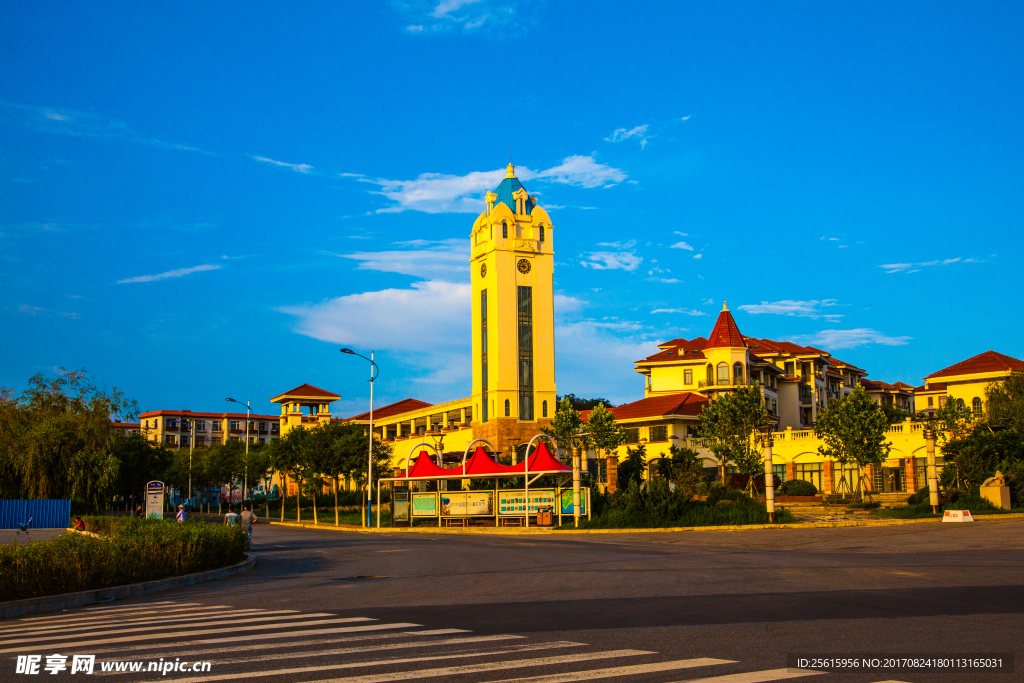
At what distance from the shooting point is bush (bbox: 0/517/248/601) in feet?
47.2

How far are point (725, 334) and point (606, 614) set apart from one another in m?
65.6

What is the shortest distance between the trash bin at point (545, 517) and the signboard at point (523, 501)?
0.63ft

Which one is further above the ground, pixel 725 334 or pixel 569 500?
pixel 725 334

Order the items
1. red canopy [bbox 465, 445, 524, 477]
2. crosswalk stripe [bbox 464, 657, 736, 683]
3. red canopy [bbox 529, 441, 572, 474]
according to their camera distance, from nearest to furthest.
Result: crosswalk stripe [bbox 464, 657, 736, 683], red canopy [bbox 529, 441, 572, 474], red canopy [bbox 465, 445, 524, 477]

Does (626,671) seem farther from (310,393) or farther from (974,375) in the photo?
(310,393)

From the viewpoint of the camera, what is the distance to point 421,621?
11.5 meters

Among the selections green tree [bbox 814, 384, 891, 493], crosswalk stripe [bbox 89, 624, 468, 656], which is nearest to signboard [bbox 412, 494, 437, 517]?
green tree [bbox 814, 384, 891, 493]

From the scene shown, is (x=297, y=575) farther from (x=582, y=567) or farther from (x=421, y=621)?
(x=421, y=621)

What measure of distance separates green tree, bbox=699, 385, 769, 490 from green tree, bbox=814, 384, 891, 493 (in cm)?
433

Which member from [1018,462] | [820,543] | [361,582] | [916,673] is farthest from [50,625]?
[1018,462]

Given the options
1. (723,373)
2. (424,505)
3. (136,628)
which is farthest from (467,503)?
(723,373)

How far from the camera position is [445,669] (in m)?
8.12

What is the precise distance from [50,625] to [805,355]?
79607 mm

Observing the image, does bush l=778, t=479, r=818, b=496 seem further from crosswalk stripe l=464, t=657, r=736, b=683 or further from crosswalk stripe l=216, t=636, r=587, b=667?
crosswalk stripe l=464, t=657, r=736, b=683
